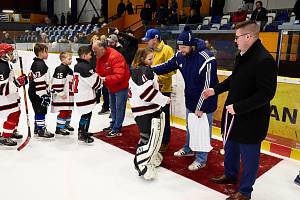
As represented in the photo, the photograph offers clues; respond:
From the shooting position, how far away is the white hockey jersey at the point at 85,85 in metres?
3.35

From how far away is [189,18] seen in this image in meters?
10.4

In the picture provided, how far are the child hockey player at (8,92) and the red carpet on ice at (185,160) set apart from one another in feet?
3.42

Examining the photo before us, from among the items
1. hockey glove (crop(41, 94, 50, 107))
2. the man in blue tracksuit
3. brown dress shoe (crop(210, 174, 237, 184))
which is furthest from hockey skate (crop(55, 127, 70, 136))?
brown dress shoe (crop(210, 174, 237, 184))

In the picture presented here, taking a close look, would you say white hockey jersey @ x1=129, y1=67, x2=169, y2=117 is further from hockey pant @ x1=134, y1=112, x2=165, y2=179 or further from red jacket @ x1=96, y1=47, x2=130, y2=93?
red jacket @ x1=96, y1=47, x2=130, y2=93

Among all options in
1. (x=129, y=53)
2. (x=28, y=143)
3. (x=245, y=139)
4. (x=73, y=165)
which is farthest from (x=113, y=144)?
(x=245, y=139)

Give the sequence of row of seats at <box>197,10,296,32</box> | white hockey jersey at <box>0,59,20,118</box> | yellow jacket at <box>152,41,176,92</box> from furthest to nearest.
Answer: row of seats at <box>197,10,296,32</box> → yellow jacket at <box>152,41,176,92</box> → white hockey jersey at <box>0,59,20,118</box>

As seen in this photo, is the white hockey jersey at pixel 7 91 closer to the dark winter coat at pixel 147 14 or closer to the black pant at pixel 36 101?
the black pant at pixel 36 101

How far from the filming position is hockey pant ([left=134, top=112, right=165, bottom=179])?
2621mm

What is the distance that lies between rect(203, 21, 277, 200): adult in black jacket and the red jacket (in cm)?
159

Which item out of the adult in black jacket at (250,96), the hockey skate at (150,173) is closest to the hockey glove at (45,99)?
the hockey skate at (150,173)

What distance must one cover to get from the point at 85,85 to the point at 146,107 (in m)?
1.04

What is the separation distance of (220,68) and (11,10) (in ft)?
Result: 65.3

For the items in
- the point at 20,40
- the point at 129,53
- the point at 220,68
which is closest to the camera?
the point at 220,68

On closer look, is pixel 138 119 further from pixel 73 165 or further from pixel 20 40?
pixel 20 40
